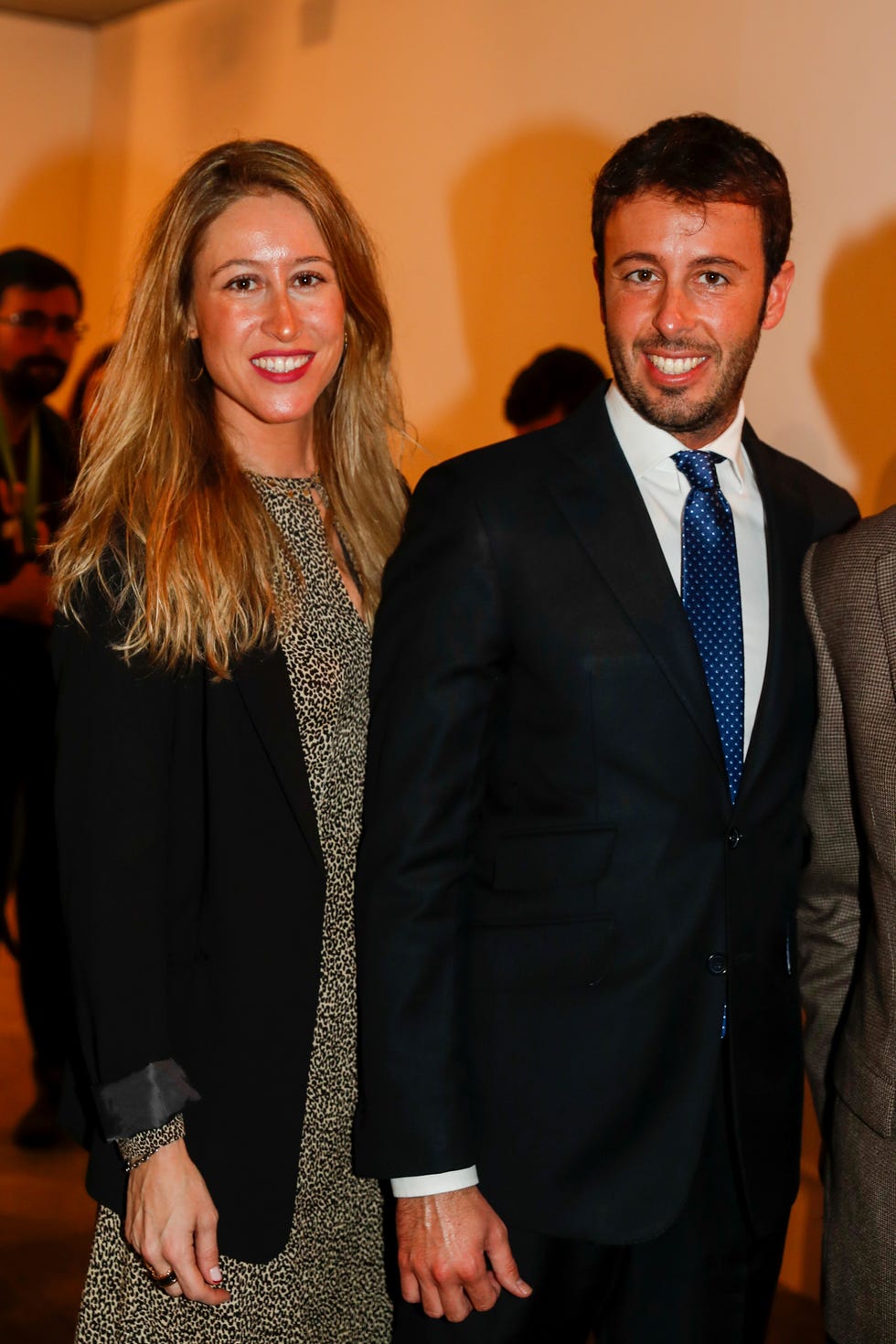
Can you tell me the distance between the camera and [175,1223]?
5.36ft

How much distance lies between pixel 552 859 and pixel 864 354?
1627mm

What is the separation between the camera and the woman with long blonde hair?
164 cm

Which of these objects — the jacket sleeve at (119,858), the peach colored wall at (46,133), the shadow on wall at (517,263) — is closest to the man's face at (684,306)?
the jacket sleeve at (119,858)

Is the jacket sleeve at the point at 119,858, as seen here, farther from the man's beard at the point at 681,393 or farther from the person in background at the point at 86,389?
the person in background at the point at 86,389

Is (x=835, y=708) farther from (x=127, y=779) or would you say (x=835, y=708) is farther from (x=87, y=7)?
(x=87, y=7)

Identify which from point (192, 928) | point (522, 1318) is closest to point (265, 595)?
point (192, 928)

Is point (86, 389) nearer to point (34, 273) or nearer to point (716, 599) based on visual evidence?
point (34, 273)

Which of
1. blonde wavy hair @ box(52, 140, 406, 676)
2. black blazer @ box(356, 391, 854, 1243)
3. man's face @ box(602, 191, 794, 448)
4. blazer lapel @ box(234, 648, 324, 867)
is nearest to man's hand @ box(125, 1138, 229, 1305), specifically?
black blazer @ box(356, 391, 854, 1243)

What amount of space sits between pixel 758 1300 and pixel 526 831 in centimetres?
67

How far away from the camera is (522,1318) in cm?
171

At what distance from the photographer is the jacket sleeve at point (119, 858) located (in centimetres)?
163

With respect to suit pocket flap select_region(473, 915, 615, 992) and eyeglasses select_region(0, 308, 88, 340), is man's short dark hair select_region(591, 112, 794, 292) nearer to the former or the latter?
suit pocket flap select_region(473, 915, 615, 992)

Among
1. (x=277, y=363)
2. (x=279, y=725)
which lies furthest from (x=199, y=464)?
(x=279, y=725)

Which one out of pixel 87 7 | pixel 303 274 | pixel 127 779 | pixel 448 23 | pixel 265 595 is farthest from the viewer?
pixel 87 7
